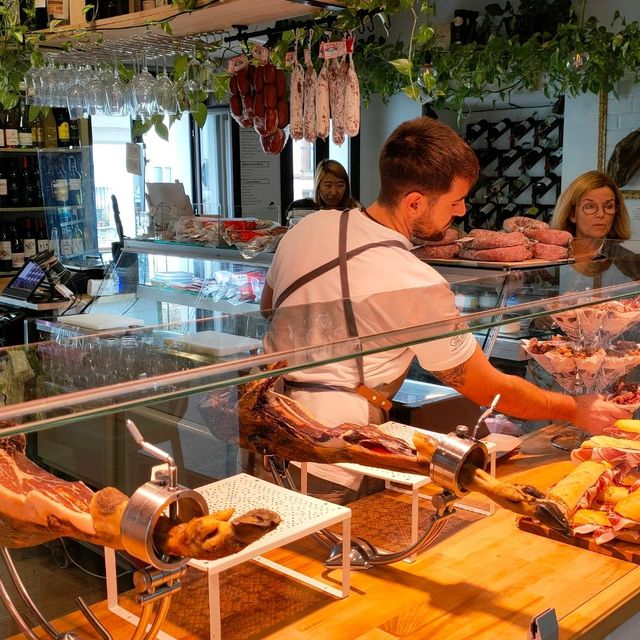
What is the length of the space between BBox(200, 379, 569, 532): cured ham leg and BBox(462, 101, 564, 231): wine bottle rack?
23.1ft

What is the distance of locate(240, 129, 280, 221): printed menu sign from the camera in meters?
9.45

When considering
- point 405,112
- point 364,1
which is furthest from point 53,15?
point 405,112

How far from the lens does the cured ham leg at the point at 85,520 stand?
0.74m

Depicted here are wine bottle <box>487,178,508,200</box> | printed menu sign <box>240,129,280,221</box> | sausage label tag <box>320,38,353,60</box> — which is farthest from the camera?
printed menu sign <box>240,129,280,221</box>

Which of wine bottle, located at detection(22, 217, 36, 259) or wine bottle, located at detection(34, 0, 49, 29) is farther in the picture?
wine bottle, located at detection(22, 217, 36, 259)

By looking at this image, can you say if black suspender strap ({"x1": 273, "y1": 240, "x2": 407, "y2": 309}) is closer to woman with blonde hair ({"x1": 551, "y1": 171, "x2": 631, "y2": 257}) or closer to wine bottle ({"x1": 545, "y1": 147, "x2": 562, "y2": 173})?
woman with blonde hair ({"x1": 551, "y1": 171, "x2": 631, "y2": 257})

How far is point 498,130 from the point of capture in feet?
27.5

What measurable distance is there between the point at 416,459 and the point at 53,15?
338 centimetres

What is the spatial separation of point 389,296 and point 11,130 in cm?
575

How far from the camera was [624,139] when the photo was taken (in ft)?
22.4

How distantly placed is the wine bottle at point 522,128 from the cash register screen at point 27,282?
17.0 ft

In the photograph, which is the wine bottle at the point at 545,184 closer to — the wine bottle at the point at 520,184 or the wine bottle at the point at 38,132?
the wine bottle at the point at 520,184

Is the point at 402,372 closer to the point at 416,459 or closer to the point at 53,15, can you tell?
the point at 416,459

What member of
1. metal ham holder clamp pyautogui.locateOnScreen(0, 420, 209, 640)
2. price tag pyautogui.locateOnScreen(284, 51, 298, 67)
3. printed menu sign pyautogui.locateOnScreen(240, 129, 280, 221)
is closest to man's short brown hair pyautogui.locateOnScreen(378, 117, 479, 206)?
metal ham holder clamp pyautogui.locateOnScreen(0, 420, 209, 640)
